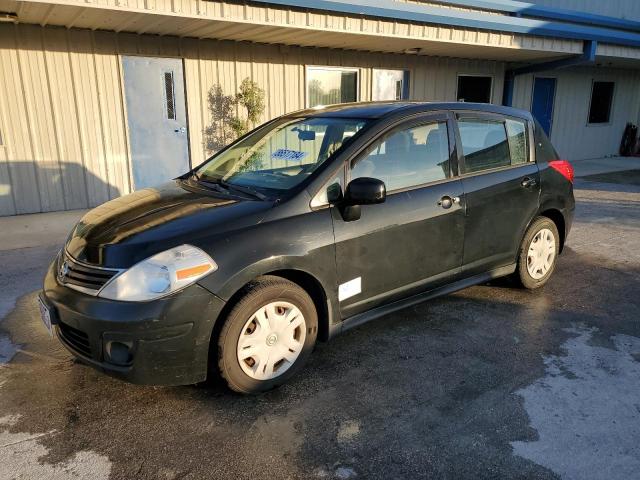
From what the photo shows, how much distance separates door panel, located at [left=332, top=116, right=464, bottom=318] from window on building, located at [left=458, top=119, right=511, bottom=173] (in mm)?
178

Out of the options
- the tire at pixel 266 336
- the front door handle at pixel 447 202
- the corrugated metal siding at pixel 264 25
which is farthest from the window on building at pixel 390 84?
the tire at pixel 266 336

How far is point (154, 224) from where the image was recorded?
3.00 m

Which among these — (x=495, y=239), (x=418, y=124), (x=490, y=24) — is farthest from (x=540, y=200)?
(x=490, y=24)

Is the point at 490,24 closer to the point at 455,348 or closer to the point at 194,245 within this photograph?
the point at 455,348

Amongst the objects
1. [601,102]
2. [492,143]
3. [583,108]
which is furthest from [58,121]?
[601,102]

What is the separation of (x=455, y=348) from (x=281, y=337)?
4.40 ft

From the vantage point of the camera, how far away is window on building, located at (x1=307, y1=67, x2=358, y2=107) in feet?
33.4

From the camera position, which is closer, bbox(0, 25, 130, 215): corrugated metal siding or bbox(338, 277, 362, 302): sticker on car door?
bbox(338, 277, 362, 302): sticker on car door

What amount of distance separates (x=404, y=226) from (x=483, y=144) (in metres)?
1.20

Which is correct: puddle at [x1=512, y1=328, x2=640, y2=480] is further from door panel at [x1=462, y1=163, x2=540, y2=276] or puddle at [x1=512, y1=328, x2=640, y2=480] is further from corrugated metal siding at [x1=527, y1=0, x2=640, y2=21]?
corrugated metal siding at [x1=527, y1=0, x2=640, y2=21]

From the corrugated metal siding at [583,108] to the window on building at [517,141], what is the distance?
9859 mm

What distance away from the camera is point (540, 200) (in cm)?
451

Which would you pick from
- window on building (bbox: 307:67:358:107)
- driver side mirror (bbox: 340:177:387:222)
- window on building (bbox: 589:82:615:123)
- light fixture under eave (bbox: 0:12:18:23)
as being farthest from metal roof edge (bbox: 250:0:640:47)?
driver side mirror (bbox: 340:177:387:222)

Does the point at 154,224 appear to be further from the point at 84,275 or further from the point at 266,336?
the point at 266,336
